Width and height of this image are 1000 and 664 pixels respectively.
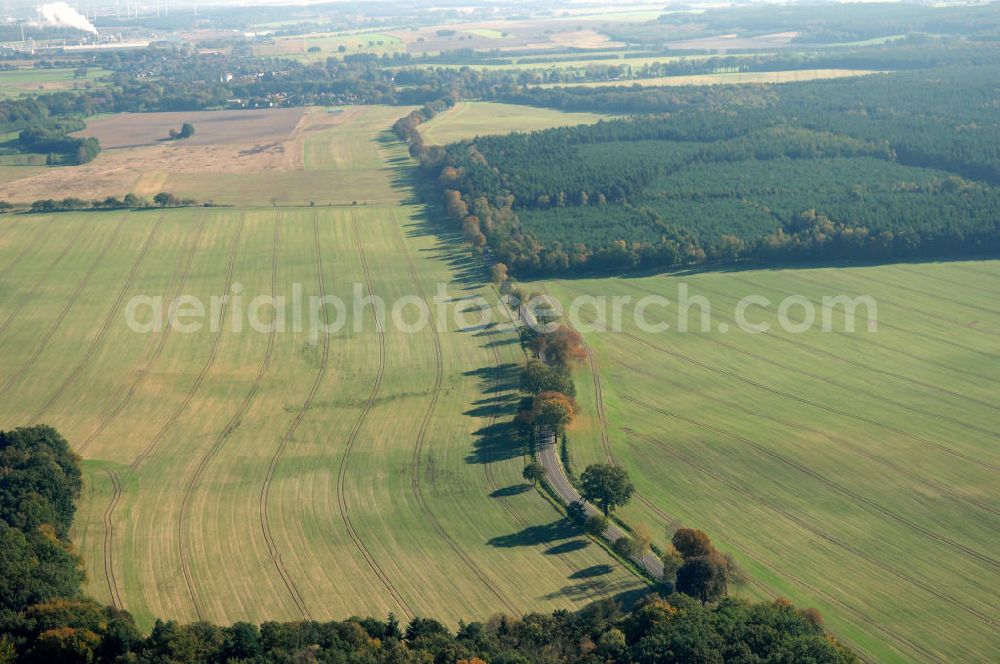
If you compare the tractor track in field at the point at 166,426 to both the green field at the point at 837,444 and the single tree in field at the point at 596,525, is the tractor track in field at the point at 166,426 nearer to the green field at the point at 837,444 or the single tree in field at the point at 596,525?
the single tree in field at the point at 596,525

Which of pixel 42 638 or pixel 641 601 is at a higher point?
pixel 42 638

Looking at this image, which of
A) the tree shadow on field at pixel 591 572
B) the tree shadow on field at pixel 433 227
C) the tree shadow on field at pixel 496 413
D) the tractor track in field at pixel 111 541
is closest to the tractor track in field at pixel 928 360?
the tree shadow on field at pixel 496 413

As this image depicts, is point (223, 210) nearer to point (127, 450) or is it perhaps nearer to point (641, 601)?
point (127, 450)

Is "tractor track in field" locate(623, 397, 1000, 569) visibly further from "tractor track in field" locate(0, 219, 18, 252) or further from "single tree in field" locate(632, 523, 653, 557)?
"tractor track in field" locate(0, 219, 18, 252)

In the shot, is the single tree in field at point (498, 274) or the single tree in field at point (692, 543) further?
the single tree in field at point (498, 274)

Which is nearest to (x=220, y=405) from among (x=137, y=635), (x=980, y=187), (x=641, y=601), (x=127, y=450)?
(x=127, y=450)
